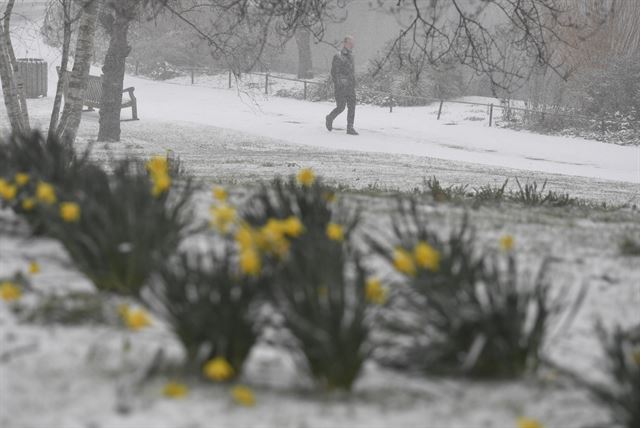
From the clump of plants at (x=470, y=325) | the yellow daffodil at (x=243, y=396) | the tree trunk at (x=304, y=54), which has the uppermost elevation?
the tree trunk at (x=304, y=54)

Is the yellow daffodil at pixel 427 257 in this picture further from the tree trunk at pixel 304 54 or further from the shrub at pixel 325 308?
the tree trunk at pixel 304 54

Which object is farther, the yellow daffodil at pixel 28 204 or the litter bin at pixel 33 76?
the litter bin at pixel 33 76

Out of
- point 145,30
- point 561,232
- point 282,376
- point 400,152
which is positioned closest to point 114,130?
point 400,152

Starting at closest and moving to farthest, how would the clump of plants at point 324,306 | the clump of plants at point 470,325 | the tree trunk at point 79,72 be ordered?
the clump of plants at point 324,306 → the clump of plants at point 470,325 → the tree trunk at point 79,72

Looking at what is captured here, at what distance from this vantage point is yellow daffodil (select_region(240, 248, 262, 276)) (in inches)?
94.5

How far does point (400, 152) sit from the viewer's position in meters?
19.2

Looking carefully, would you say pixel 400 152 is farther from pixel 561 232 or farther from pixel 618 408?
pixel 618 408

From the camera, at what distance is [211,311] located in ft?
7.92

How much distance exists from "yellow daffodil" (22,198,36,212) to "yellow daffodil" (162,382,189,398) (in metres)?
1.26

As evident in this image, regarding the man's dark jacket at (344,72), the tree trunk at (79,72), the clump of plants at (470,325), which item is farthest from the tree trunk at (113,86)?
the clump of plants at (470,325)

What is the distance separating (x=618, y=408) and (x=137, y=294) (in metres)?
1.48

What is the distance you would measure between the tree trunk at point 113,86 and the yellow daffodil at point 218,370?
16.2 metres

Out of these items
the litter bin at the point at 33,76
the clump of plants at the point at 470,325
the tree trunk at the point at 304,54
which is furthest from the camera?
the tree trunk at the point at 304,54

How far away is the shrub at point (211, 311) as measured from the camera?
7.87 feet
